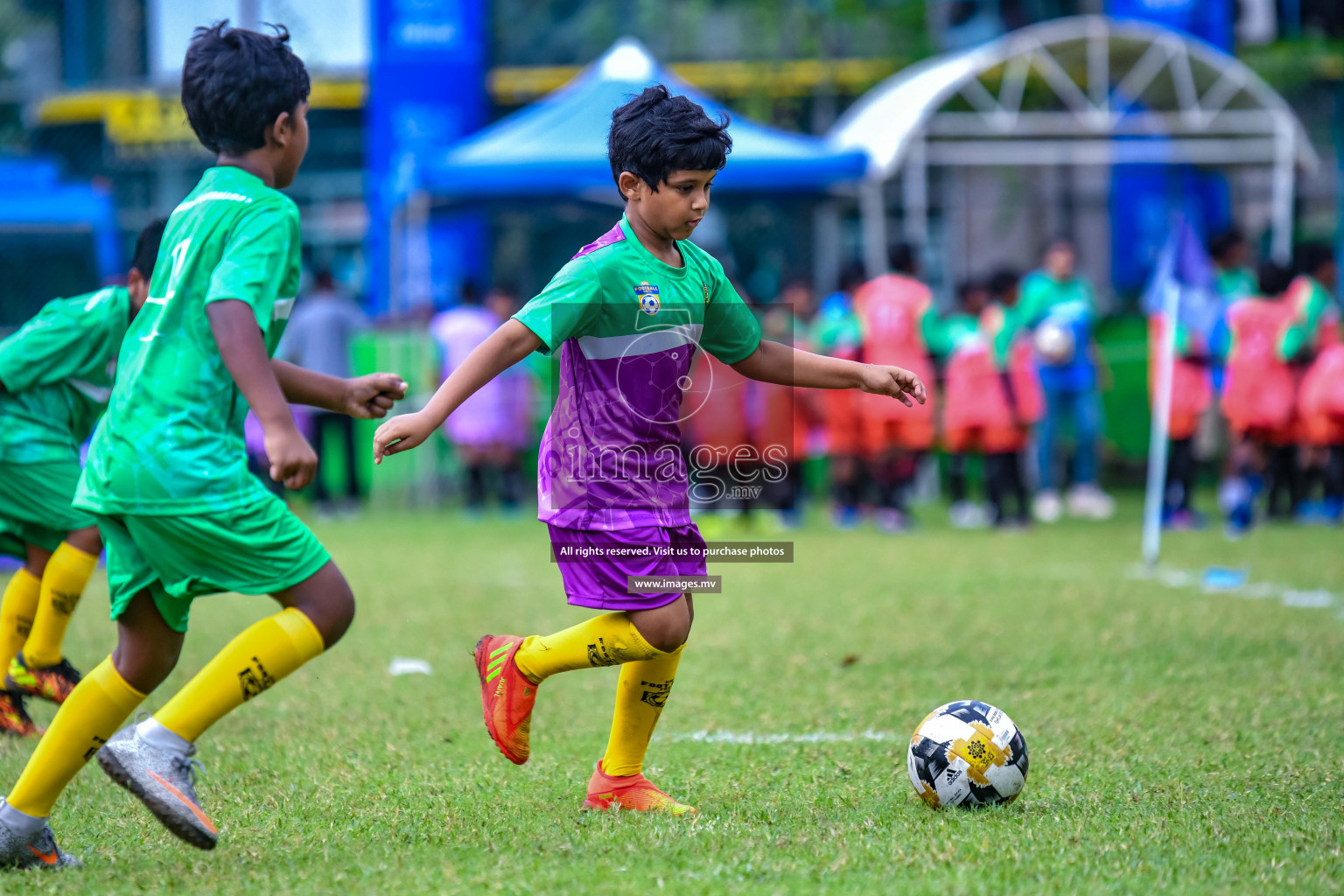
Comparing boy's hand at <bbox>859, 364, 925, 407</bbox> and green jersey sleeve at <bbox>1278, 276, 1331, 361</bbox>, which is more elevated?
boy's hand at <bbox>859, 364, 925, 407</bbox>

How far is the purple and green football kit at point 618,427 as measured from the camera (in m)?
3.42

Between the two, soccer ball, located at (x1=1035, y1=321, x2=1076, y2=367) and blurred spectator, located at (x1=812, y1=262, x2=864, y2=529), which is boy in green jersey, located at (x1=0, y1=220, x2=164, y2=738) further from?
soccer ball, located at (x1=1035, y1=321, x2=1076, y2=367)

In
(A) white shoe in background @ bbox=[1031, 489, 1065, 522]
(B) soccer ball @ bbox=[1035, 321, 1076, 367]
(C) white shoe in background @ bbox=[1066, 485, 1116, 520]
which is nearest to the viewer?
(B) soccer ball @ bbox=[1035, 321, 1076, 367]

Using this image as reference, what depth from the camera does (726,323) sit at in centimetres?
368

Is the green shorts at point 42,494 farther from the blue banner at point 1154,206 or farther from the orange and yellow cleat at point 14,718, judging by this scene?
the blue banner at point 1154,206

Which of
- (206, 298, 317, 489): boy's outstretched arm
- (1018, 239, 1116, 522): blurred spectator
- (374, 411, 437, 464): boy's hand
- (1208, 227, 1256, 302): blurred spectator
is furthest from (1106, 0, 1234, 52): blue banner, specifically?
(206, 298, 317, 489): boy's outstretched arm

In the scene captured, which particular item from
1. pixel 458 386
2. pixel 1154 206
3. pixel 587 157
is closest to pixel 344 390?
pixel 458 386

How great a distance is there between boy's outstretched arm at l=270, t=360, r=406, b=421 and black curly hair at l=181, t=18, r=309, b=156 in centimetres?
51

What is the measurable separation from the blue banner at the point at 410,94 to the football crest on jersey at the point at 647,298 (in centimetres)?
1050

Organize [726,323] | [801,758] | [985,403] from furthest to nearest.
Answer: [985,403] → [801,758] → [726,323]

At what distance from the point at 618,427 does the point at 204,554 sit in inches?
39.4

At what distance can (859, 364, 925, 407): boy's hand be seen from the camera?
3742mm

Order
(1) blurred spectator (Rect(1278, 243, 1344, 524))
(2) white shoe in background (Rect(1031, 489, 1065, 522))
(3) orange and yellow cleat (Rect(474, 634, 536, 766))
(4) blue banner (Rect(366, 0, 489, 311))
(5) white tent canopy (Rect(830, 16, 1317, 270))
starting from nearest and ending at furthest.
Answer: (3) orange and yellow cleat (Rect(474, 634, 536, 766)) → (1) blurred spectator (Rect(1278, 243, 1344, 524)) → (2) white shoe in background (Rect(1031, 489, 1065, 522)) → (4) blue banner (Rect(366, 0, 489, 311)) → (5) white tent canopy (Rect(830, 16, 1317, 270))

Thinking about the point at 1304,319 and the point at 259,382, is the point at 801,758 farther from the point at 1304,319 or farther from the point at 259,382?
the point at 1304,319
